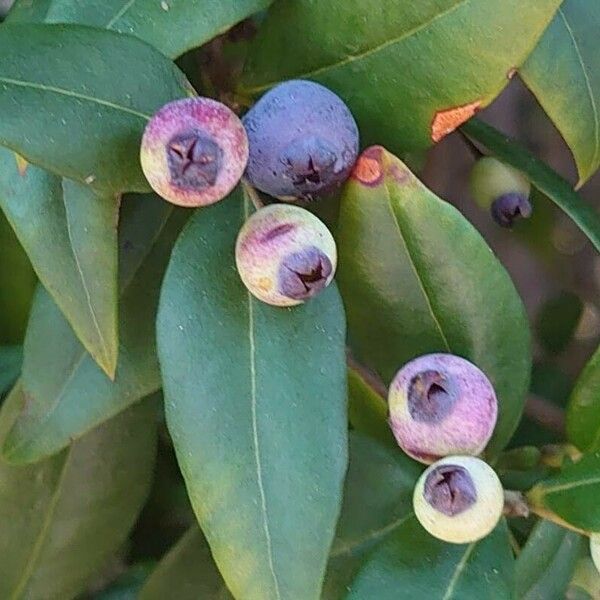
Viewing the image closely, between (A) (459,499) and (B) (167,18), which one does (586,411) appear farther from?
(B) (167,18)

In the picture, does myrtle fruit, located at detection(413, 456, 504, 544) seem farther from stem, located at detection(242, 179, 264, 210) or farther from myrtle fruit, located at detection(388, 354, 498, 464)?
stem, located at detection(242, 179, 264, 210)

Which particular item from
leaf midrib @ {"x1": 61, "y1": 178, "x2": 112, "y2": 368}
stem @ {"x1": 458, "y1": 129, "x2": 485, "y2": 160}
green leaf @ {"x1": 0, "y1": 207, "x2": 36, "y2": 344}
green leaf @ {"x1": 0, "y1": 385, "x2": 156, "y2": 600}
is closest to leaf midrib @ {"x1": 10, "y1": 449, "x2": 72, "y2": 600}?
green leaf @ {"x1": 0, "y1": 385, "x2": 156, "y2": 600}

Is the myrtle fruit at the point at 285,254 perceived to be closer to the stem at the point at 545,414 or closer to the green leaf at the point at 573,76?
the green leaf at the point at 573,76

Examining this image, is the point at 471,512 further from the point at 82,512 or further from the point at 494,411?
the point at 82,512

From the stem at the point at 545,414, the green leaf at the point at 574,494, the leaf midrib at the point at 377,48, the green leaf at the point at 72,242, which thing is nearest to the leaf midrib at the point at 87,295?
the green leaf at the point at 72,242

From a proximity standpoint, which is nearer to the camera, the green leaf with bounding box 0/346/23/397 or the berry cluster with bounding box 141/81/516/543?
the berry cluster with bounding box 141/81/516/543

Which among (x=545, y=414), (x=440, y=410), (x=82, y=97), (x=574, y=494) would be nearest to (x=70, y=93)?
(x=82, y=97)
